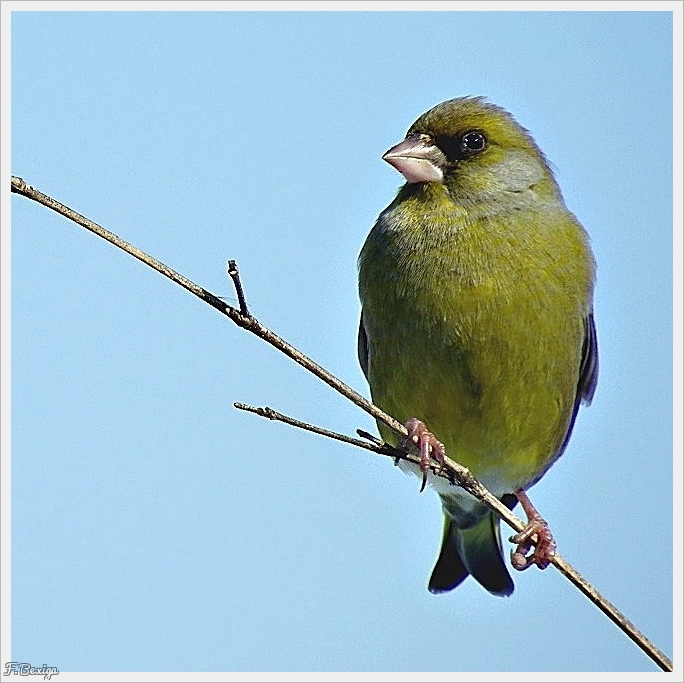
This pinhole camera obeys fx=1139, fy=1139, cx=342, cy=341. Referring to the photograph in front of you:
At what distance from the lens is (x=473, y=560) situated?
5211 mm

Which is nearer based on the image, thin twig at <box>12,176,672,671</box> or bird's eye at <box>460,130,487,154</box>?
thin twig at <box>12,176,672,671</box>

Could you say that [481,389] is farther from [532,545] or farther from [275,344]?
[275,344]

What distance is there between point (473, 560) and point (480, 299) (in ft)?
5.31

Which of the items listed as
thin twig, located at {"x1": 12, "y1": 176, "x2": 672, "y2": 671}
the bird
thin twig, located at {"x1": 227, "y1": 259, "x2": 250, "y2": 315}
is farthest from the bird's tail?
thin twig, located at {"x1": 227, "y1": 259, "x2": 250, "y2": 315}

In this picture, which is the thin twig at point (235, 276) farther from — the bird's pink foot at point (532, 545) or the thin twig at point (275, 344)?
the bird's pink foot at point (532, 545)

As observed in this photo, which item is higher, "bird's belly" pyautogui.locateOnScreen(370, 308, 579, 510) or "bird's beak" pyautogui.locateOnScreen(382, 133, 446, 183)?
"bird's beak" pyautogui.locateOnScreen(382, 133, 446, 183)

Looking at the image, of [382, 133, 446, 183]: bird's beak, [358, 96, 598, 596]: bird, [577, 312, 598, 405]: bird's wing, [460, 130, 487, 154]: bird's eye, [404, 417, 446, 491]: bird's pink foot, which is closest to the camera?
[404, 417, 446, 491]: bird's pink foot

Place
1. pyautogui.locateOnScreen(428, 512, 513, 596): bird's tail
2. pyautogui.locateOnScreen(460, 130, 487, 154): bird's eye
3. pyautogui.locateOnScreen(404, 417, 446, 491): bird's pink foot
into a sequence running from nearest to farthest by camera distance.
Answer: pyautogui.locateOnScreen(404, 417, 446, 491): bird's pink foot < pyautogui.locateOnScreen(460, 130, 487, 154): bird's eye < pyautogui.locateOnScreen(428, 512, 513, 596): bird's tail

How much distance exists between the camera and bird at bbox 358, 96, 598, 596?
411cm

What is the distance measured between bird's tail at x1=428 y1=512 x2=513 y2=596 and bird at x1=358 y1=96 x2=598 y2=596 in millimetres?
683

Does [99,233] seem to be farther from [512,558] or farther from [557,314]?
[512,558]

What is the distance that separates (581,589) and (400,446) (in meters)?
1.32

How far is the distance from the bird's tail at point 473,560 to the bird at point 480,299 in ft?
2.24

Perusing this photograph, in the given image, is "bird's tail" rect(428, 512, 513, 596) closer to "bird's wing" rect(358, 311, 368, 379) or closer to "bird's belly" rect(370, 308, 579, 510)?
"bird's belly" rect(370, 308, 579, 510)
